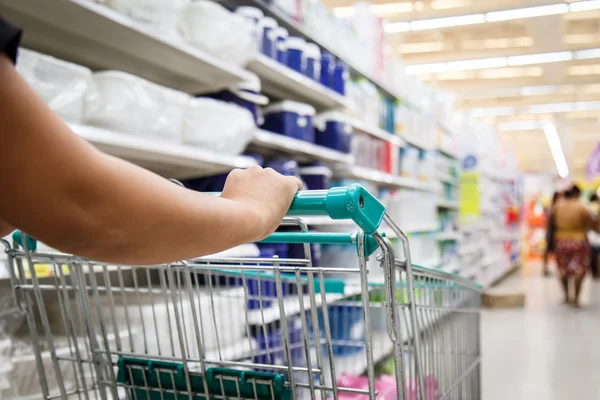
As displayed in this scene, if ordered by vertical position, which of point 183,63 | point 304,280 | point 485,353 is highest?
point 183,63

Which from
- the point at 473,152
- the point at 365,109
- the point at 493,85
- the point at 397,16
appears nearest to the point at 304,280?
the point at 365,109

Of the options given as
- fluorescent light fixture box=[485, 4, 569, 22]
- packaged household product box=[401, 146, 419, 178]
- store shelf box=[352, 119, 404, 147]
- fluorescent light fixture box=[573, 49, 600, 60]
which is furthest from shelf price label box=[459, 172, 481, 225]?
fluorescent light fixture box=[573, 49, 600, 60]

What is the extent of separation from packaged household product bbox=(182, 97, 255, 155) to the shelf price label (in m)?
6.15

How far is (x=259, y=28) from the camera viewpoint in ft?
9.10

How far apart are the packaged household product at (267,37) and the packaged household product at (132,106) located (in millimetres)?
861

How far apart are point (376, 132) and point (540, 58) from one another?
7930 millimetres

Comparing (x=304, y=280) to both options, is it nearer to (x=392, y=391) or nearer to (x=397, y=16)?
(x=392, y=391)

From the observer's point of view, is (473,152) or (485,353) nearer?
(485,353)

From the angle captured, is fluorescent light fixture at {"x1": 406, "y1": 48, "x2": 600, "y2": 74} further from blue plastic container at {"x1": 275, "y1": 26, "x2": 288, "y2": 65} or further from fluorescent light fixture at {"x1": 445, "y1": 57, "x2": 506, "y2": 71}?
blue plastic container at {"x1": 275, "y1": 26, "x2": 288, "y2": 65}

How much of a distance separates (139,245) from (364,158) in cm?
388

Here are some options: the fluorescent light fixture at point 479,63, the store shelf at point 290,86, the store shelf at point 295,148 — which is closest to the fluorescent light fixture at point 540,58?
the fluorescent light fixture at point 479,63

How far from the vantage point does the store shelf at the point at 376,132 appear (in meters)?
4.19

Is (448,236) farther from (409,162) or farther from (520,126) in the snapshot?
(520,126)

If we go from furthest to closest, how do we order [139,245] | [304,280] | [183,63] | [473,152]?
[473,152], [183,63], [304,280], [139,245]
